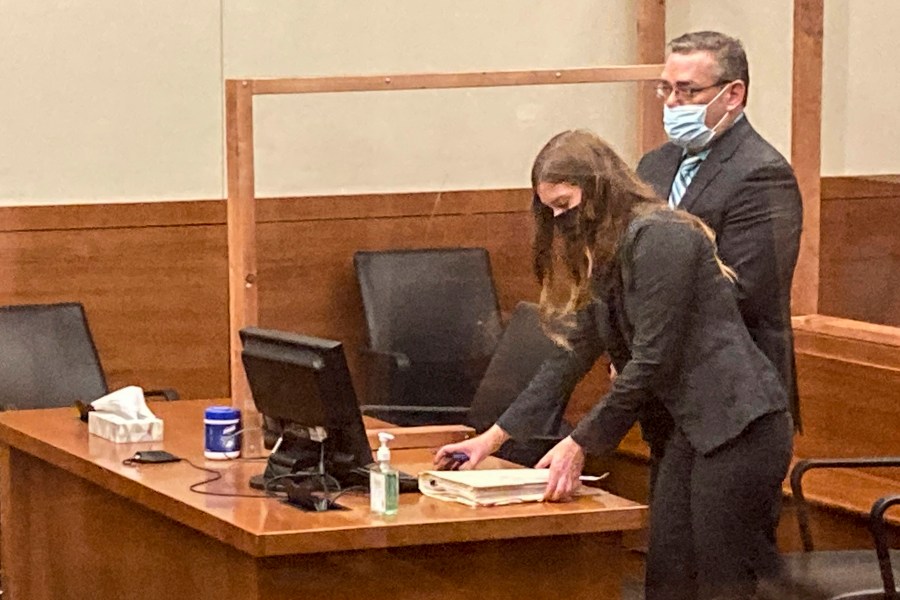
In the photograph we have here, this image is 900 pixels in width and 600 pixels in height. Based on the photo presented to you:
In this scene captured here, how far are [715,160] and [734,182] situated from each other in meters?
0.09

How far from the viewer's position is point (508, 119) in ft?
17.9

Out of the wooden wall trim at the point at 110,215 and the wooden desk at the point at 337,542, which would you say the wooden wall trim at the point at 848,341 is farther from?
the wooden wall trim at the point at 110,215

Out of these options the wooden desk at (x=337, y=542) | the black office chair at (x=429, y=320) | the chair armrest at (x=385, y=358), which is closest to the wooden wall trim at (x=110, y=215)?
the black office chair at (x=429, y=320)

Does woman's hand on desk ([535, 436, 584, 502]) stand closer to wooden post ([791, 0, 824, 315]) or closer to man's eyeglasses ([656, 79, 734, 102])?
man's eyeglasses ([656, 79, 734, 102])

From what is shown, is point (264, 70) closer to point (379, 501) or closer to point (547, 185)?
point (547, 185)

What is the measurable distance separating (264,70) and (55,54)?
662mm

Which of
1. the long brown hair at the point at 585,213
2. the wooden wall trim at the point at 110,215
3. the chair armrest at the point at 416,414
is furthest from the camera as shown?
the wooden wall trim at the point at 110,215

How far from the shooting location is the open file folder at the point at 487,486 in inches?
128

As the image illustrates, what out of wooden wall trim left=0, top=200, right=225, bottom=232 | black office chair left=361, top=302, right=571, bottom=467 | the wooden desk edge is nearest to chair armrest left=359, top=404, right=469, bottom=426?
black office chair left=361, top=302, right=571, bottom=467

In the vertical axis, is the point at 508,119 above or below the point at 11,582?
above

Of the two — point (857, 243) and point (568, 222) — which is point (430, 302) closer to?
point (857, 243)

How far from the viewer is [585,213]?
3562 millimetres

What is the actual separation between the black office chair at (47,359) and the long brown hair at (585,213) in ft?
6.01

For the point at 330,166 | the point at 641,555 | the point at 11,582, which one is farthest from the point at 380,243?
the point at 641,555
